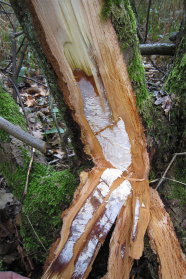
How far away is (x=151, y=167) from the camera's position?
125cm

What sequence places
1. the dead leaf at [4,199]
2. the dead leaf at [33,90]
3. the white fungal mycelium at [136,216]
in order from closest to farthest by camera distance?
the white fungal mycelium at [136,216] < the dead leaf at [4,199] < the dead leaf at [33,90]

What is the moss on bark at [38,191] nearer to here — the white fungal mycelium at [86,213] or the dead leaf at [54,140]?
the white fungal mycelium at [86,213]

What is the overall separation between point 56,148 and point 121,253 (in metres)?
1.76

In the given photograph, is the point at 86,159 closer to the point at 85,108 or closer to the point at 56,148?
the point at 85,108

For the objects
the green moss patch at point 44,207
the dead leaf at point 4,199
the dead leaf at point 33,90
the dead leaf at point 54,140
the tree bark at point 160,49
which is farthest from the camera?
the dead leaf at point 33,90

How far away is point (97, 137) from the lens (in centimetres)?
117

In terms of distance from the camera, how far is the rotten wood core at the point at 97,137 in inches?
34.6

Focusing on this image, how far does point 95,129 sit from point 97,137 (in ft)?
0.19

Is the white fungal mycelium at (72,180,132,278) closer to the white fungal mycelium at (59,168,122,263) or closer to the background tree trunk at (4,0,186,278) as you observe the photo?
the white fungal mycelium at (59,168,122,263)

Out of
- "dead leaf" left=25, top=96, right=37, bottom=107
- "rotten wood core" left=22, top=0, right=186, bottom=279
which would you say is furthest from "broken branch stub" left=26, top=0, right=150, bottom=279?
"dead leaf" left=25, top=96, right=37, bottom=107

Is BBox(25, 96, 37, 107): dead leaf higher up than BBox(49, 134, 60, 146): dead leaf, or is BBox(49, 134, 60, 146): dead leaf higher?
BBox(25, 96, 37, 107): dead leaf

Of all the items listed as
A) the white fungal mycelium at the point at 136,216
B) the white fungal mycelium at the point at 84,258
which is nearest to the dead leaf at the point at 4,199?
the white fungal mycelium at the point at 84,258

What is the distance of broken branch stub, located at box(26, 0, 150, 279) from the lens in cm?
88

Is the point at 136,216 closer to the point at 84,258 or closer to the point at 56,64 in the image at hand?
the point at 84,258
